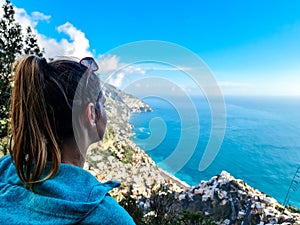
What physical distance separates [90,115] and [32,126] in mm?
115

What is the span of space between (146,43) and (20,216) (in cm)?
53

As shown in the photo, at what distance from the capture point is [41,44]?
13.7ft

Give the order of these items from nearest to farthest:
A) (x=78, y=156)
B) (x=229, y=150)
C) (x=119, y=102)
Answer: (x=78, y=156), (x=119, y=102), (x=229, y=150)

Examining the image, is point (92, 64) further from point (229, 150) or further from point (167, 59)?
point (229, 150)

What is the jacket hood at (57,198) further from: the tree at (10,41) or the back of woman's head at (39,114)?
the tree at (10,41)

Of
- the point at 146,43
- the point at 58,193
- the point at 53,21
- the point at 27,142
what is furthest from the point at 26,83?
the point at 53,21

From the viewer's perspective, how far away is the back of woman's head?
16.1 inches

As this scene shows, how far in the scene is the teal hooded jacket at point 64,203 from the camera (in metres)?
0.33

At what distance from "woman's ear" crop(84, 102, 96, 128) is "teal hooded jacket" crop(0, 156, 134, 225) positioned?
12 centimetres

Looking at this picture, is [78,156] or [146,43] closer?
[78,156]

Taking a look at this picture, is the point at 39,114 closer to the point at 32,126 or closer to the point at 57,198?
the point at 32,126

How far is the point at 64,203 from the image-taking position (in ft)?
1.08

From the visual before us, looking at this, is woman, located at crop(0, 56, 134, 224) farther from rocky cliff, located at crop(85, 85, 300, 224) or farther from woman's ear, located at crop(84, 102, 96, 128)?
rocky cliff, located at crop(85, 85, 300, 224)

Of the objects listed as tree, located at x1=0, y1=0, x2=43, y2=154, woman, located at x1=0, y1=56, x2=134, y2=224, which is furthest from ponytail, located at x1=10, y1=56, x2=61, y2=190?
tree, located at x1=0, y1=0, x2=43, y2=154
